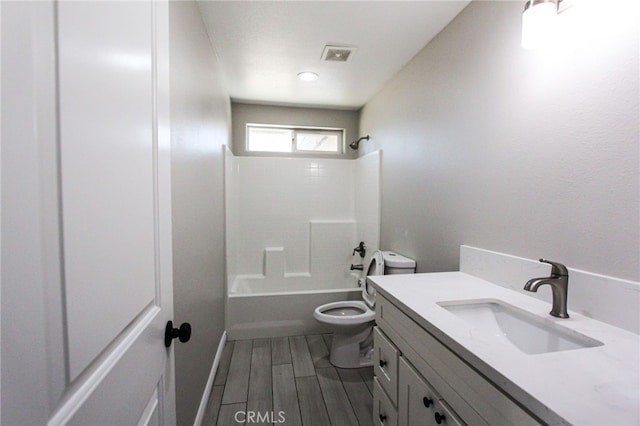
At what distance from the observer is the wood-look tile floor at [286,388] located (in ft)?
5.45

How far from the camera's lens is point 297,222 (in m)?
3.38

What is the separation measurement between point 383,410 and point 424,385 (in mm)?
513

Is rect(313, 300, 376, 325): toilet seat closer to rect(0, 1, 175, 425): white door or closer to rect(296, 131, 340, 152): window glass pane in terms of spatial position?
rect(0, 1, 175, 425): white door

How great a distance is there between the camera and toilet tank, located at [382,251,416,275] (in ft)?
6.62

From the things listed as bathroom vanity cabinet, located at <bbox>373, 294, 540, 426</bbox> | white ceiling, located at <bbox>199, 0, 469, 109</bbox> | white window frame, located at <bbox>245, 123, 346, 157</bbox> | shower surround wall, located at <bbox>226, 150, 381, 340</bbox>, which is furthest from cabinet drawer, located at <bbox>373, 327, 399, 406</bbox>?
white window frame, located at <bbox>245, 123, 346, 157</bbox>

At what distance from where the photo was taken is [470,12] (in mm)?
1488

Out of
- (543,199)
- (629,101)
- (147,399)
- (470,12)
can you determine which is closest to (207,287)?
(147,399)

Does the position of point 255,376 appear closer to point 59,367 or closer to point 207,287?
point 207,287

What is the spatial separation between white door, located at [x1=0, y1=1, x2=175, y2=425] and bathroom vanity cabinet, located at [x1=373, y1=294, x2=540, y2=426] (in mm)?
833

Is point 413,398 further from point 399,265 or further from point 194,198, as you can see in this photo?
point 194,198

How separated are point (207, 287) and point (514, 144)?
1.91 meters

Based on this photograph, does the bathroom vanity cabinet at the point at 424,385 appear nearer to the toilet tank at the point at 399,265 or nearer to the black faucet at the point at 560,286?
the black faucet at the point at 560,286

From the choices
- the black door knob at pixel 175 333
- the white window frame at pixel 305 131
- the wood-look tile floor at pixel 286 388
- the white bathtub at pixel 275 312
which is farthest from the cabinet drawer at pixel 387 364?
the white window frame at pixel 305 131

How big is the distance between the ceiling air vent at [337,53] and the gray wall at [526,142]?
0.51m
